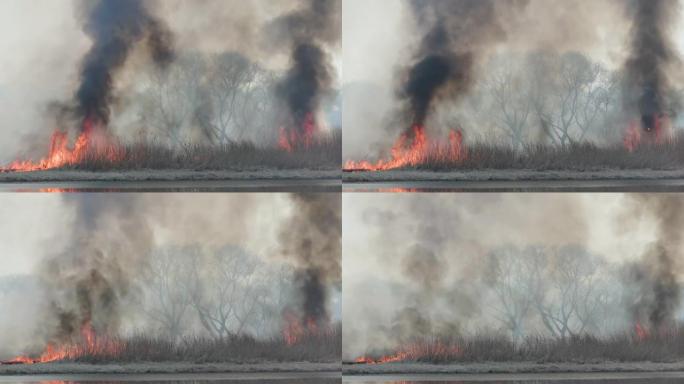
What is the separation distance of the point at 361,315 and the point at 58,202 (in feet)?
2.86

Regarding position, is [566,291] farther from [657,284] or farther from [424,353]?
[424,353]

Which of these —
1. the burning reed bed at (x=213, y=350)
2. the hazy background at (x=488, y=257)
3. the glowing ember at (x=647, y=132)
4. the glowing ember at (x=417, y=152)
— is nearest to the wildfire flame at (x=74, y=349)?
the burning reed bed at (x=213, y=350)

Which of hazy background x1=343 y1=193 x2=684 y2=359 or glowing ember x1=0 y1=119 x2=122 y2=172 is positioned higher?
glowing ember x1=0 y1=119 x2=122 y2=172

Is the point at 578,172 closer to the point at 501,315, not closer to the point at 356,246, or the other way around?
the point at 501,315

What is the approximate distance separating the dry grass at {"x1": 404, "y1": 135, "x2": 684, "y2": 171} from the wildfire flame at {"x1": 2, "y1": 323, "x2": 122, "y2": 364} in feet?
3.21

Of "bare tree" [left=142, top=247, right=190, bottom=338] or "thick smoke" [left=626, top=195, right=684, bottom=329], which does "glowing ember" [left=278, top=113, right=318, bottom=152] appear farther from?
"thick smoke" [left=626, top=195, right=684, bottom=329]

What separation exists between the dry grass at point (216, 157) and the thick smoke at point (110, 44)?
12 centimetres

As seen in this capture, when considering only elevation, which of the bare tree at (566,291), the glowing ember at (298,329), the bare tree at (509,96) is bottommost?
the glowing ember at (298,329)

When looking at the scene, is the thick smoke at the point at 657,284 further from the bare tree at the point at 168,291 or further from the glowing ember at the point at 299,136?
the bare tree at the point at 168,291

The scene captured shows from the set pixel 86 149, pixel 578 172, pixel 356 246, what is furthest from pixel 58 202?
pixel 578 172

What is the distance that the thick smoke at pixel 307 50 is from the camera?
6.43 ft

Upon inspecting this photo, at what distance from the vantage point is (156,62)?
6.39ft

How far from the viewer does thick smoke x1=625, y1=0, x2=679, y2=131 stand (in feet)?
6.35

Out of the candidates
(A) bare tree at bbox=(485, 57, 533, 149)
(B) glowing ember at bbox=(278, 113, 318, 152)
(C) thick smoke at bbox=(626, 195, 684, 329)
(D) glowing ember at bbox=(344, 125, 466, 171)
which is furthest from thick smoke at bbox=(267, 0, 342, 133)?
(C) thick smoke at bbox=(626, 195, 684, 329)
